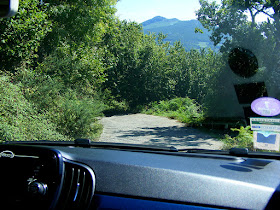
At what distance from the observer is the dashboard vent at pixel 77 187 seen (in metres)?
1.91

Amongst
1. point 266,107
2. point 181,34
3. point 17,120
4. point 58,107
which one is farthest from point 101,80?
point 181,34

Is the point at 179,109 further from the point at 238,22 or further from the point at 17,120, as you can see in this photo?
the point at 17,120

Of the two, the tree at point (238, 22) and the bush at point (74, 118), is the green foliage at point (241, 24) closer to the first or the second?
the tree at point (238, 22)

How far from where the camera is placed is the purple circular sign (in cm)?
389

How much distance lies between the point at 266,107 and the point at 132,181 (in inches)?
108

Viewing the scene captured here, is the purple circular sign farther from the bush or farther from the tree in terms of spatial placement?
the tree

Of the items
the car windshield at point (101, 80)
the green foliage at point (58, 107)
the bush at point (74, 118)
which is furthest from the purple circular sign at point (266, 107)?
the bush at point (74, 118)

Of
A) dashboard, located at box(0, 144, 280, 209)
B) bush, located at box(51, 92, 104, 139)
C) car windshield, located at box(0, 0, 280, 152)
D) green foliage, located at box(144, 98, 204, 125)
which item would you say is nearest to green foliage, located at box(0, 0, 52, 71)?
car windshield, located at box(0, 0, 280, 152)

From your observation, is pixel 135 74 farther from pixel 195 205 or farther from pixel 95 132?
pixel 195 205

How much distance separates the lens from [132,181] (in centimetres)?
192

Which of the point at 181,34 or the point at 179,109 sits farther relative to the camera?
the point at 181,34

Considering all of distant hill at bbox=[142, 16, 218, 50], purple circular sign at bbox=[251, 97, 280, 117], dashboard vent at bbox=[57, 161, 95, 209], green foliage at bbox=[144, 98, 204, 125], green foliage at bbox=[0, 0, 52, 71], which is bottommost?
green foliage at bbox=[144, 98, 204, 125]

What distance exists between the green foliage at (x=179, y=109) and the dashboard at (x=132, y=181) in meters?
17.8

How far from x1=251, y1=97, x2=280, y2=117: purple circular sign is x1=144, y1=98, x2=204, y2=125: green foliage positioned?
15.8 metres
